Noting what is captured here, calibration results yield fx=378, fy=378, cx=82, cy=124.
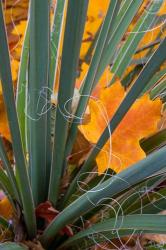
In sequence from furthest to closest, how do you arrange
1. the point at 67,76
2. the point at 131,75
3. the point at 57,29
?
1. the point at 131,75
2. the point at 57,29
3. the point at 67,76

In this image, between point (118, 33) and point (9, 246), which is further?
point (118, 33)

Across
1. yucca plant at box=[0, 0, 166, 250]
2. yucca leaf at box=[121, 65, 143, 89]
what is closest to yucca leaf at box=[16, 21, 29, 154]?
yucca plant at box=[0, 0, 166, 250]

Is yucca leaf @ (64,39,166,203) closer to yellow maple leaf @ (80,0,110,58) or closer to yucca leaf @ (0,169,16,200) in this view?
yucca leaf @ (0,169,16,200)

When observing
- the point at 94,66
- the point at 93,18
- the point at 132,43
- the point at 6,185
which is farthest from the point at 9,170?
the point at 93,18

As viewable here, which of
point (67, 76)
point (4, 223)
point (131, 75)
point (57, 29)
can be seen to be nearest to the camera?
point (67, 76)

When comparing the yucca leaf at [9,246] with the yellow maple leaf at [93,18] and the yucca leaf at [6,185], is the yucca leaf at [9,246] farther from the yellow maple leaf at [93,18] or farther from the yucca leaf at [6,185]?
the yellow maple leaf at [93,18]

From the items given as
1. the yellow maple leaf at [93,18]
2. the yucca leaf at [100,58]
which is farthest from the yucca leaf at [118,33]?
the yellow maple leaf at [93,18]

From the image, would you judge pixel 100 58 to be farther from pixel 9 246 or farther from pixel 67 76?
pixel 9 246

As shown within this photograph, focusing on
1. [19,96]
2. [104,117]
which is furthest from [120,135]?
[19,96]
